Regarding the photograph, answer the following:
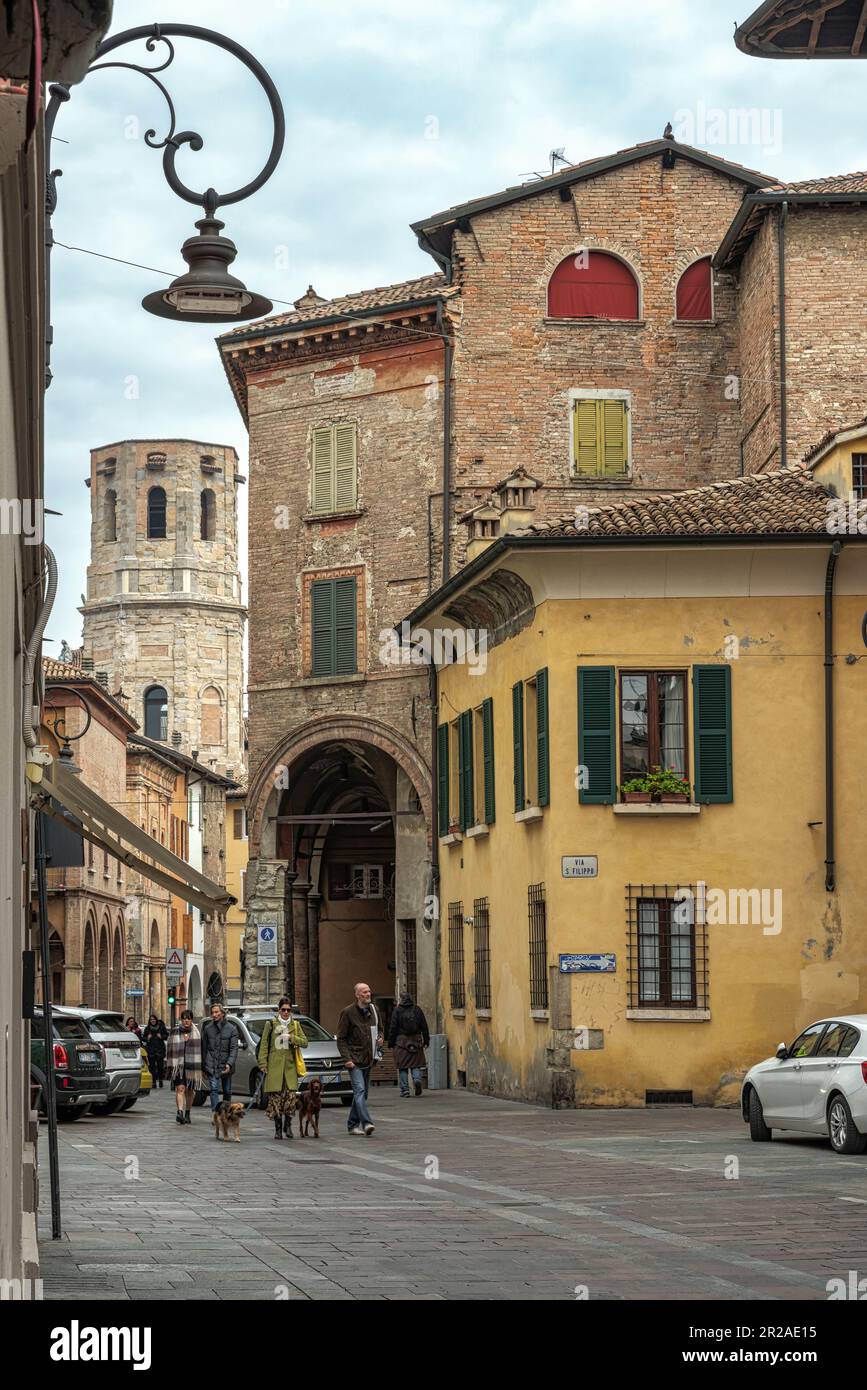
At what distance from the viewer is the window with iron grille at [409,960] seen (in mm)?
39438

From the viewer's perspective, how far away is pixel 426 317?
38156 millimetres

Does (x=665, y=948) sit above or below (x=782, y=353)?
below

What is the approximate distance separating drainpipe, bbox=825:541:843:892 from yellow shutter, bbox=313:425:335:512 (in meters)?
14.2

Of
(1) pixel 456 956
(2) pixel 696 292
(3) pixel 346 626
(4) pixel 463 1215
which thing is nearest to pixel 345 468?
(3) pixel 346 626

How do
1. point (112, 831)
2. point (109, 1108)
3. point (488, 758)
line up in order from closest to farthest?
1. point (112, 831)
2. point (109, 1108)
3. point (488, 758)

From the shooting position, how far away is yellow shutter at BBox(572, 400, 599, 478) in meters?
38.1

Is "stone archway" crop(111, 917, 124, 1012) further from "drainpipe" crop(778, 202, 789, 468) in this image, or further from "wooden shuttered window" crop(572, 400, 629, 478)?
"drainpipe" crop(778, 202, 789, 468)

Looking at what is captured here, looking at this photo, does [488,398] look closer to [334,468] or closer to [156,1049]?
[334,468]

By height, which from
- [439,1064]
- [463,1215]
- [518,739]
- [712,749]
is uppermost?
[518,739]

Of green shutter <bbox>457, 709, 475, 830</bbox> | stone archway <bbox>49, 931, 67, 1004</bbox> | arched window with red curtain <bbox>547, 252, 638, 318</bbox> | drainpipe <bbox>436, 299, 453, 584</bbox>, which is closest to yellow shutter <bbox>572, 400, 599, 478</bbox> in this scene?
arched window with red curtain <bbox>547, 252, 638, 318</bbox>

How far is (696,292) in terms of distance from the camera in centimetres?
3838

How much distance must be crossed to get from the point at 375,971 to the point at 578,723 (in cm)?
1850

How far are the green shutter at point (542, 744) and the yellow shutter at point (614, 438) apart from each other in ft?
33.0

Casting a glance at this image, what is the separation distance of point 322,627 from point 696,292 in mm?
9516
